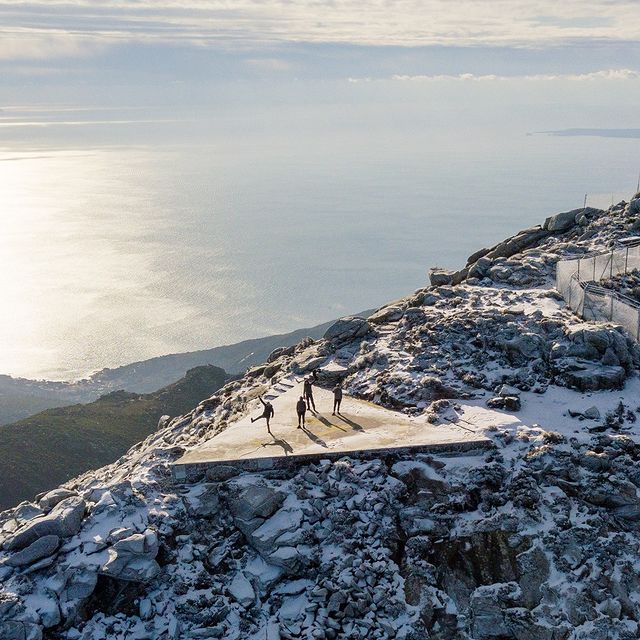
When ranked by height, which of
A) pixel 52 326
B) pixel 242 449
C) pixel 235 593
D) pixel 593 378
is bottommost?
pixel 52 326

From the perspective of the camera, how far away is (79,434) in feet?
214

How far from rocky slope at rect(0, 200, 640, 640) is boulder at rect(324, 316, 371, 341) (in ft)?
23.7

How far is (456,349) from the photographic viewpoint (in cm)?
2844

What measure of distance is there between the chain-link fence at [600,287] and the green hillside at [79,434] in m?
42.1

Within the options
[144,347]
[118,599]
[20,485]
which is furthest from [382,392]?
[144,347]

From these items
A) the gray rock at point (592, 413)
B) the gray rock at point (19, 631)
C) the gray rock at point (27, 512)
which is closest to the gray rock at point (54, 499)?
the gray rock at point (27, 512)

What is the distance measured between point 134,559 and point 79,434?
164ft

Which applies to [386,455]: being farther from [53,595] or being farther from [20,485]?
[20,485]

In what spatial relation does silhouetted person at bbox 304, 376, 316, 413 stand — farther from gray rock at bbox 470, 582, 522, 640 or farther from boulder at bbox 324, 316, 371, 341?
gray rock at bbox 470, 582, 522, 640

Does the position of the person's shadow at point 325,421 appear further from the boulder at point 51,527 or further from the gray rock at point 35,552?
the gray rock at point 35,552

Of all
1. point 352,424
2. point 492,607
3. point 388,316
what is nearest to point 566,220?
point 388,316

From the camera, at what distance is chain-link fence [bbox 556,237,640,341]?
27.9 metres

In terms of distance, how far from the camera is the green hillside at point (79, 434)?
55625mm

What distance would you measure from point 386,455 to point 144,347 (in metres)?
135
